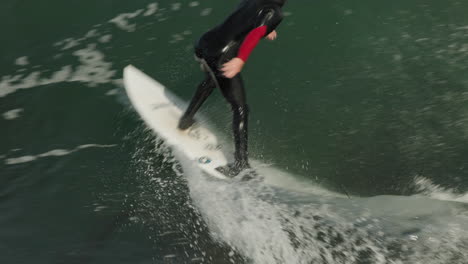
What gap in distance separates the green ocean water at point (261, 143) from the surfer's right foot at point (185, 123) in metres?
0.29

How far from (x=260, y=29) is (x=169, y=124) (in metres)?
1.47

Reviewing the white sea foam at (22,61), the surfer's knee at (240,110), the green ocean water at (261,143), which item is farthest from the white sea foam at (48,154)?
the white sea foam at (22,61)

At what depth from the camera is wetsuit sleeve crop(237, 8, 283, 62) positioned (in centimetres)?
382

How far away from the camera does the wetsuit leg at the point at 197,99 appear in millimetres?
4500

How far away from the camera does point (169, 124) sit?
482 centimetres

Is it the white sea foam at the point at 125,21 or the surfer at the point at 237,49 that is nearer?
the surfer at the point at 237,49

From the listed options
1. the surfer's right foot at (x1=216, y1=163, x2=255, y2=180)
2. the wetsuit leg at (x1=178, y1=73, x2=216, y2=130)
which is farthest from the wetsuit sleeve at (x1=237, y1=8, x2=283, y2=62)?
the surfer's right foot at (x1=216, y1=163, x2=255, y2=180)

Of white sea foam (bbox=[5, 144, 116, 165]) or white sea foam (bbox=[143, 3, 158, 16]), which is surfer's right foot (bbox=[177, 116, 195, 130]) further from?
white sea foam (bbox=[143, 3, 158, 16])

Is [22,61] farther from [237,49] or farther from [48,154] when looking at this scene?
[237,49]

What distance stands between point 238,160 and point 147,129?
112 centimetres

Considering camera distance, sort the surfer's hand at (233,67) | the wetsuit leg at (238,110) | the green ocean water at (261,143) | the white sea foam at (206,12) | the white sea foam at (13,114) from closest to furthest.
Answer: the green ocean water at (261,143)
the surfer's hand at (233,67)
the wetsuit leg at (238,110)
the white sea foam at (13,114)
the white sea foam at (206,12)

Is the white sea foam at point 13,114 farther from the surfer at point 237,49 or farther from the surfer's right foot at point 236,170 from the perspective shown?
the surfer's right foot at point 236,170

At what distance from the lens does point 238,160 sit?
425 centimetres

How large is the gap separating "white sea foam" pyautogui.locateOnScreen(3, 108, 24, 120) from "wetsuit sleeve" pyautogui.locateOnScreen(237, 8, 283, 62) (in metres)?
2.85
